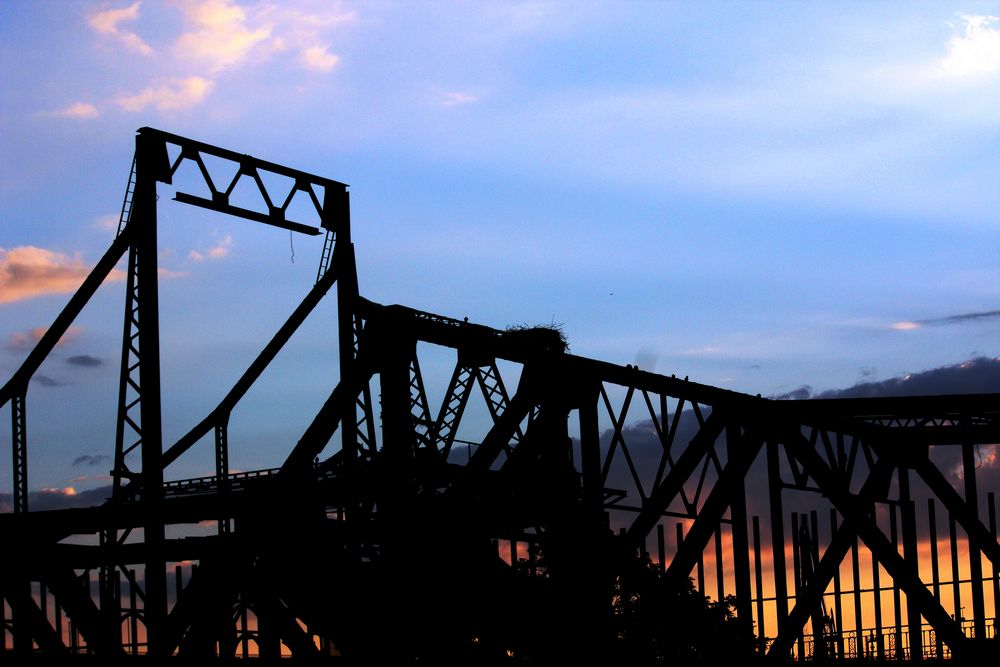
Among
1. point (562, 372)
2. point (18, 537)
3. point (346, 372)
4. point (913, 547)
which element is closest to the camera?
point (562, 372)

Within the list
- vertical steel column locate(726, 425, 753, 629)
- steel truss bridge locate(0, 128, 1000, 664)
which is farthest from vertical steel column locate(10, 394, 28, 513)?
vertical steel column locate(726, 425, 753, 629)

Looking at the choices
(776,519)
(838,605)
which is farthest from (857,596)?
(776,519)

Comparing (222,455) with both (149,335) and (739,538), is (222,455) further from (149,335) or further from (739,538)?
(739,538)

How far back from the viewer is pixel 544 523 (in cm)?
2912

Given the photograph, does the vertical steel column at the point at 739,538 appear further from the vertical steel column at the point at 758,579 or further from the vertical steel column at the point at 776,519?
the vertical steel column at the point at 758,579

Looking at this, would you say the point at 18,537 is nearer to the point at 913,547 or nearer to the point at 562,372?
the point at 562,372

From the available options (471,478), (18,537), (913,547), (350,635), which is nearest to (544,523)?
(471,478)

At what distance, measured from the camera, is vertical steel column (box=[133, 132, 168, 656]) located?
28391mm

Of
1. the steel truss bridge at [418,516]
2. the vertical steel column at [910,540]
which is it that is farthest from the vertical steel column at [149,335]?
the vertical steel column at [910,540]

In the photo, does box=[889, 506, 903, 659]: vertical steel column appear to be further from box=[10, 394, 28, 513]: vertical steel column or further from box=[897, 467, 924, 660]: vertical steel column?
box=[10, 394, 28, 513]: vertical steel column

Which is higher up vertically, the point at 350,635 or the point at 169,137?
the point at 169,137

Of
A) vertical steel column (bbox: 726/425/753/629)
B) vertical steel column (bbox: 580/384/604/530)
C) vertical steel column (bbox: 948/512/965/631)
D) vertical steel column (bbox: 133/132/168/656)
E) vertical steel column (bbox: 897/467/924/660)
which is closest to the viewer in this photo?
vertical steel column (bbox: 726/425/753/629)

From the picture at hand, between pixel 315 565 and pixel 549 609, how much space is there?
14.7 ft

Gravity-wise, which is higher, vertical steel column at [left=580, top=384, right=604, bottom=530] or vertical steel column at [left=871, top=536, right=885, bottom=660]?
vertical steel column at [left=580, top=384, right=604, bottom=530]
